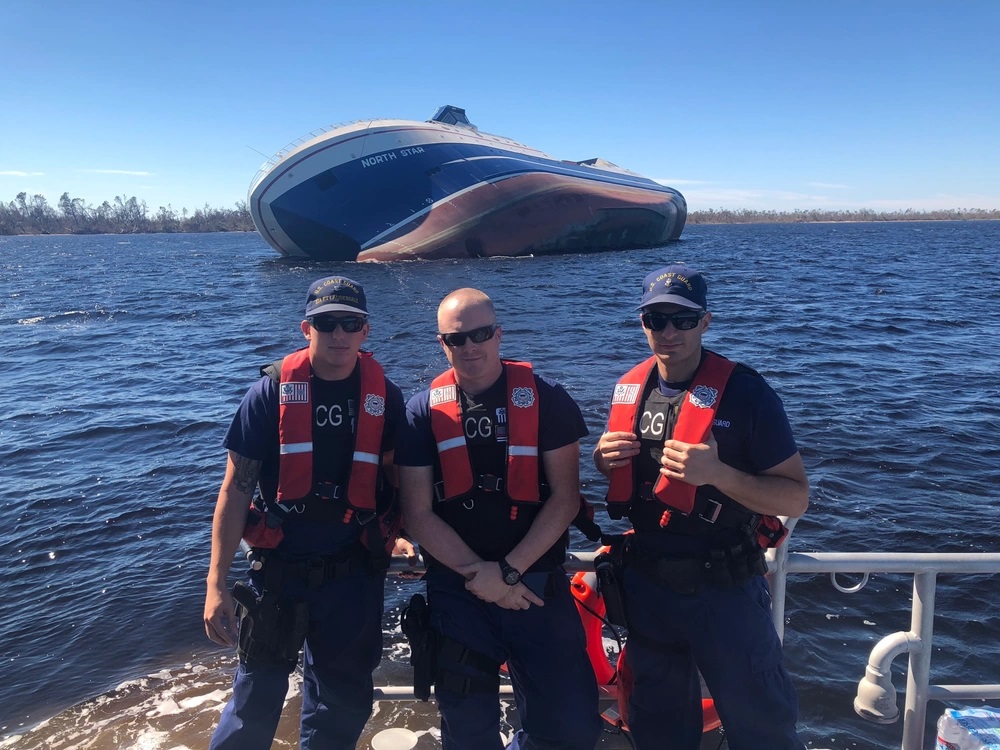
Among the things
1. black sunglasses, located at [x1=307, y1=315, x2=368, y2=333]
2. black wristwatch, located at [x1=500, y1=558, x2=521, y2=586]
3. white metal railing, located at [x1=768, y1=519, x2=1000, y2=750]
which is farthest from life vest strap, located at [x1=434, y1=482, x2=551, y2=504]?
white metal railing, located at [x1=768, y1=519, x2=1000, y2=750]

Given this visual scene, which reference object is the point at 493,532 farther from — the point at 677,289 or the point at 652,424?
the point at 677,289

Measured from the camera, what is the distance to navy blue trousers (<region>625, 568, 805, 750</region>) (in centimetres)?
296

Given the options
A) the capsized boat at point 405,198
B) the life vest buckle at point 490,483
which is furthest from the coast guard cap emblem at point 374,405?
the capsized boat at point 405,198

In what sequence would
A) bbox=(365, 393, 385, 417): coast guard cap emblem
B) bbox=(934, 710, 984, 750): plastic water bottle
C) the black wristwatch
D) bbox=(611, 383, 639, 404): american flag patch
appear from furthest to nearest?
bbox=(365, 393, 385, 417): coast guard cap emblem, bbox=(611, 383, 639, 404): american flag patch, the black wristwatch, bbox=(934, 710, 984, 750): plastic water bottle

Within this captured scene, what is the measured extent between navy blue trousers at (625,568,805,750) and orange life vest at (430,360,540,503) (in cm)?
70

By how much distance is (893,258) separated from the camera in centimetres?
5375

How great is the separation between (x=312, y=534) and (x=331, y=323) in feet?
3.54

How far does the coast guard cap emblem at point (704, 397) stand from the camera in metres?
3.14

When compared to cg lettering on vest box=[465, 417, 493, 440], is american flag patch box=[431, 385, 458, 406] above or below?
above

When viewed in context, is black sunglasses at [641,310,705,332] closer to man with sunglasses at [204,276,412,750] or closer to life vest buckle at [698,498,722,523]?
life vest buckle at [698,498,722,523]

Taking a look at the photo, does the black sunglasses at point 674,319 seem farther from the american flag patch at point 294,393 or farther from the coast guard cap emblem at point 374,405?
the american flag patch at point 294,393

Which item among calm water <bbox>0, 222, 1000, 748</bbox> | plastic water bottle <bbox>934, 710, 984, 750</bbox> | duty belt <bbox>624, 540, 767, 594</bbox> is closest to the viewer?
plastic water bottle <bbox>934, 710, 984, 750</bbox>

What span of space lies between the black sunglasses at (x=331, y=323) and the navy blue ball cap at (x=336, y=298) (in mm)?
32

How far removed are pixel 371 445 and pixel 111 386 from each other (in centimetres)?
1519
